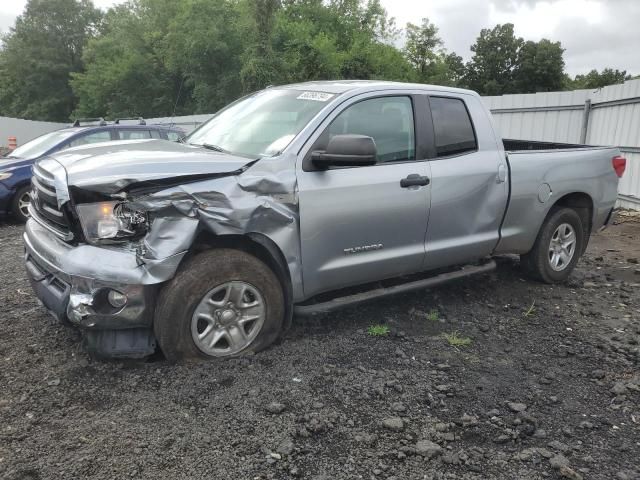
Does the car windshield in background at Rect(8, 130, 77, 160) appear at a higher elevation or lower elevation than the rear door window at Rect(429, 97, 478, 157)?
lower

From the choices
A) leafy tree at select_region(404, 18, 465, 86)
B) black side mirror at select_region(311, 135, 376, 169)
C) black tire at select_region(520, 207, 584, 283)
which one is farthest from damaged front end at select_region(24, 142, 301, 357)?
leafy tree at select_region(404, 18, 465, 86)

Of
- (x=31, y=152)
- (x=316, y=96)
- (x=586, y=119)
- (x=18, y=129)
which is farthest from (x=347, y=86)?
(x=18, y=129)

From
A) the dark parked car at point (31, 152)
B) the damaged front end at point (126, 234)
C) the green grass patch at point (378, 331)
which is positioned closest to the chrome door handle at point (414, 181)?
the green grass patch at point (378, 331)

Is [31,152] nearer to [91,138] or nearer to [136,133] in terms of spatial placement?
[91,138]

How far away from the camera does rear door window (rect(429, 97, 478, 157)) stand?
14.2ft

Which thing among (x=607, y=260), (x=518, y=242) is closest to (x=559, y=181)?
(x=518, y=242)

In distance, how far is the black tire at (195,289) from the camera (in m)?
3.10

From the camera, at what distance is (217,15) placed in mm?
32562

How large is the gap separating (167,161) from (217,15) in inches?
1287

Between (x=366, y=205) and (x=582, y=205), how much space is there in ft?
9.67

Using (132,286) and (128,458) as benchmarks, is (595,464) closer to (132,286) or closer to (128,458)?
(128,458)

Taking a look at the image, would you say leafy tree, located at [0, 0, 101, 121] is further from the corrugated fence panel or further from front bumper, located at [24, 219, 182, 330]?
front bumper, located at [24, 219, 182, 330]

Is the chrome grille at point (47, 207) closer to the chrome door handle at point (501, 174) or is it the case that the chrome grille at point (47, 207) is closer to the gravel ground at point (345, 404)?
the gravel ground at point (345, 404)

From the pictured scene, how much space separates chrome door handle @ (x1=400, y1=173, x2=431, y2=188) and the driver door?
17mm
